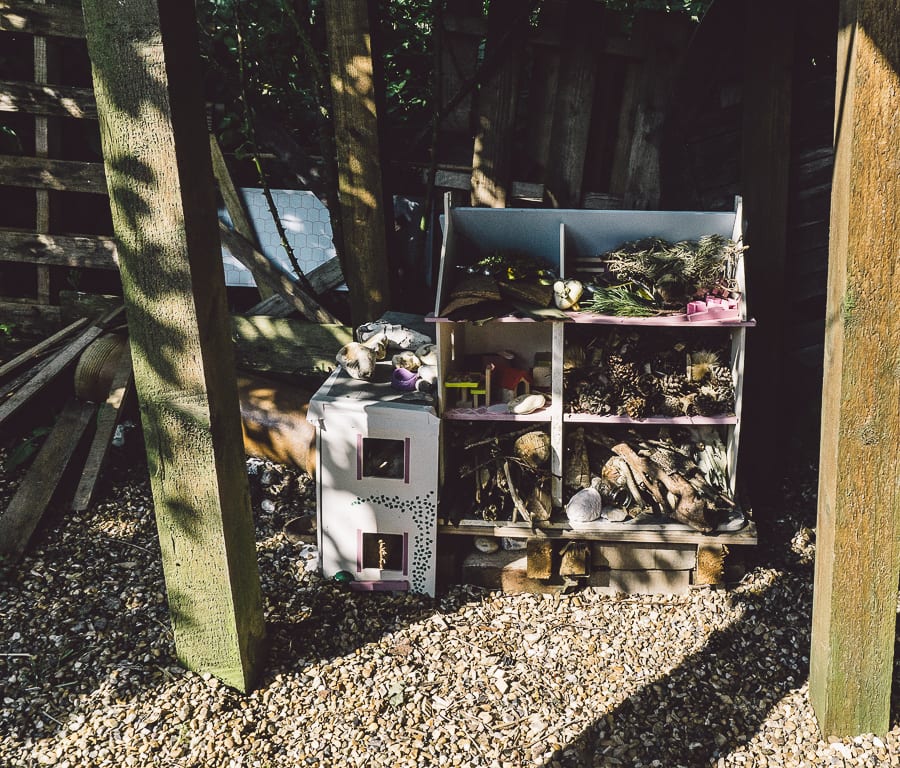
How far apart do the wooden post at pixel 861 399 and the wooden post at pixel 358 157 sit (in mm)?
2860

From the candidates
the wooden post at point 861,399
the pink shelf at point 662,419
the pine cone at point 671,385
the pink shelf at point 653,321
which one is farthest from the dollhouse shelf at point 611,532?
the pink shelf at point 653,321

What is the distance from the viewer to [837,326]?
10.3 feet

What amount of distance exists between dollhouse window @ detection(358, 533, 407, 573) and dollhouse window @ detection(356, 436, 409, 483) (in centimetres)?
34

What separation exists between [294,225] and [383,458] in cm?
254

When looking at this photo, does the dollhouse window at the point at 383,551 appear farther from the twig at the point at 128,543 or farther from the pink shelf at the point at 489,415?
the twig at the point at 128,543

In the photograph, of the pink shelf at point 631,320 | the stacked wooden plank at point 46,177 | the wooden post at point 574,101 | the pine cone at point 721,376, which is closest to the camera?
the pink shelf at point 631,320

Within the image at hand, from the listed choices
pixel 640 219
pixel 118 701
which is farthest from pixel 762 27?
pixel 118 701

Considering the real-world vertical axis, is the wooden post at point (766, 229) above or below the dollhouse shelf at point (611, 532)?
above

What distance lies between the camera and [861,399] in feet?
10.3

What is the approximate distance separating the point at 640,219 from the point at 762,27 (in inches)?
58.5

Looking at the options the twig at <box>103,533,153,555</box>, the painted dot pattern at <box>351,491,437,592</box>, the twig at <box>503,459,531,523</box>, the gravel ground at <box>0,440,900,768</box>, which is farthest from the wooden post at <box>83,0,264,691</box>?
the twig at <box>503,459,531,523</box>

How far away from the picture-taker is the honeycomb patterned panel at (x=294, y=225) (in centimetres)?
627

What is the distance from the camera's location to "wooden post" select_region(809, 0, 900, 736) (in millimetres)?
2936

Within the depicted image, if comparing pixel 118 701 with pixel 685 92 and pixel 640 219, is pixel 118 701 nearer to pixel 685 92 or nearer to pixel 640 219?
pixel 640 219
